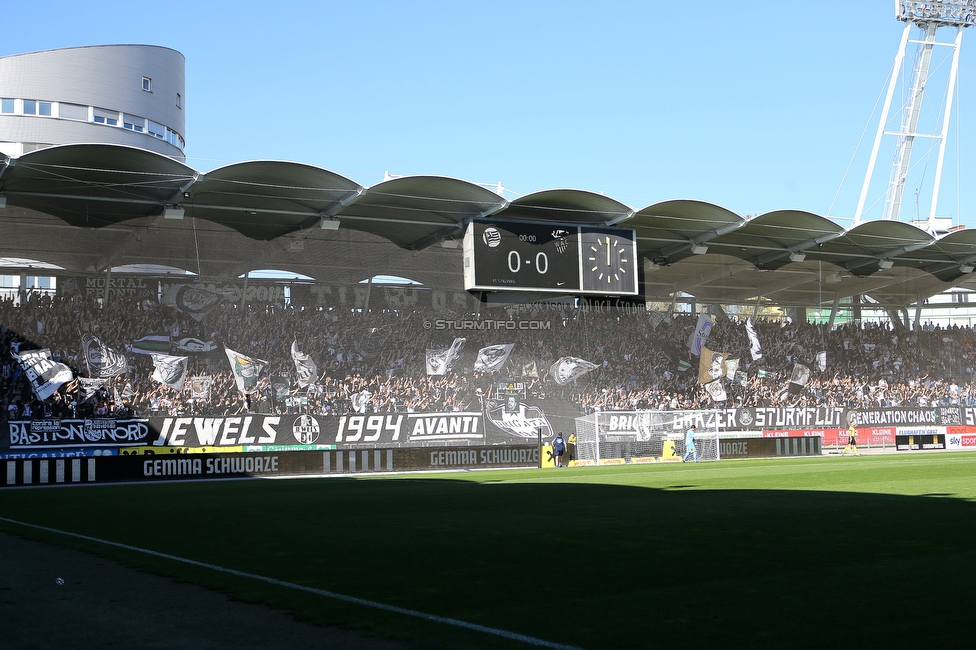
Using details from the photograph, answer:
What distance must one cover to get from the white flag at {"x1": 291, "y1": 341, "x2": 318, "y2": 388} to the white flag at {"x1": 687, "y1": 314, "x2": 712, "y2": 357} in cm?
1843

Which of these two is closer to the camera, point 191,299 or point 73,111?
point 191,299

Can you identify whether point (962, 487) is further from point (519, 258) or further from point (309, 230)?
point (309, 230)

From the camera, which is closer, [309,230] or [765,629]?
[765,629]

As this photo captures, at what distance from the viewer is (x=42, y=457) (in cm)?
3120

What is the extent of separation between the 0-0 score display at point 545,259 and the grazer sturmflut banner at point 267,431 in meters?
5.80

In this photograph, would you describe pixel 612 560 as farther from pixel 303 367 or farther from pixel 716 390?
pixel 716 390

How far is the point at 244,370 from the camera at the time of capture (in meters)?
36.5

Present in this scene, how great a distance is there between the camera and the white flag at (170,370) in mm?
35375

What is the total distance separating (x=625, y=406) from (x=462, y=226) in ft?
36.6

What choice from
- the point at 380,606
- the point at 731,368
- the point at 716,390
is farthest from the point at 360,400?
the point at 380,606

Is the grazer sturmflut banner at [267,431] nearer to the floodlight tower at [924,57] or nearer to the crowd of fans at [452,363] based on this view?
the crowd of fans at [452,363]

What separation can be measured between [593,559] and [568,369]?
32.5m

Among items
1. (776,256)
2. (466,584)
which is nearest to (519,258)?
(776,256)

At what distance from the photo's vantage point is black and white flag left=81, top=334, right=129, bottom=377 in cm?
3428
